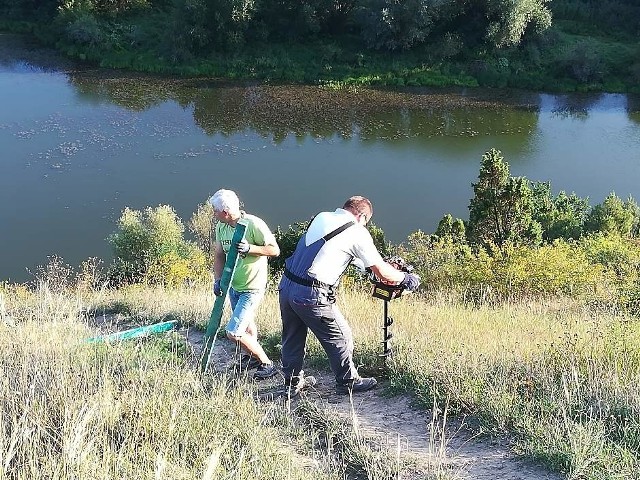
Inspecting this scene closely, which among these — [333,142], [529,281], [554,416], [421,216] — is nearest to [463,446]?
[554,416]

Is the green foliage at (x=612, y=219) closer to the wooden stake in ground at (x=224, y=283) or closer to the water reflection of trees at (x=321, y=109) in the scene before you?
the water reflection of trees at (x=321, y=109)

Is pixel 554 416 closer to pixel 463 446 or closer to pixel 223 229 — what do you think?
pixel 463 446

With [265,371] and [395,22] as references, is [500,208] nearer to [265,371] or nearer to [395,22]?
[265,371]

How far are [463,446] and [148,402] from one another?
1.80 m

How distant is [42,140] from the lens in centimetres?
2544

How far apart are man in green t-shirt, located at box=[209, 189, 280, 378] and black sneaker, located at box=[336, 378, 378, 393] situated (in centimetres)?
64

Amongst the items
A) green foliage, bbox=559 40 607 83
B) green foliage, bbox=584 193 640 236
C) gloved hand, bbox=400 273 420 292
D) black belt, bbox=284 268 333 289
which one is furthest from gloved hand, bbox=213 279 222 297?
green foliage, bbox=559 40 607 83

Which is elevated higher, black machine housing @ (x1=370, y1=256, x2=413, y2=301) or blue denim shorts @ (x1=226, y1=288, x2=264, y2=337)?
black machine housing @ (x1=370, y1=256, x2=413, y2=301)

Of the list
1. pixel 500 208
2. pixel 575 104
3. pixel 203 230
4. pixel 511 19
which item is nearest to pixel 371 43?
pixel 511 19

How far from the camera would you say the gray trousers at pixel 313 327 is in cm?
430

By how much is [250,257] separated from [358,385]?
1.20 meters

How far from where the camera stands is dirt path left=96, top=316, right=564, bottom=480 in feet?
11.7

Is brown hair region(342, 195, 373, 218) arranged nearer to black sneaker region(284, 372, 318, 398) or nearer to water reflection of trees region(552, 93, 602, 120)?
black sneaker region(284, 372, 318, 398)

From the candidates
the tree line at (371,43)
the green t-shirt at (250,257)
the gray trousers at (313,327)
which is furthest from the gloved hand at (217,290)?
the tree line at (371,43)
